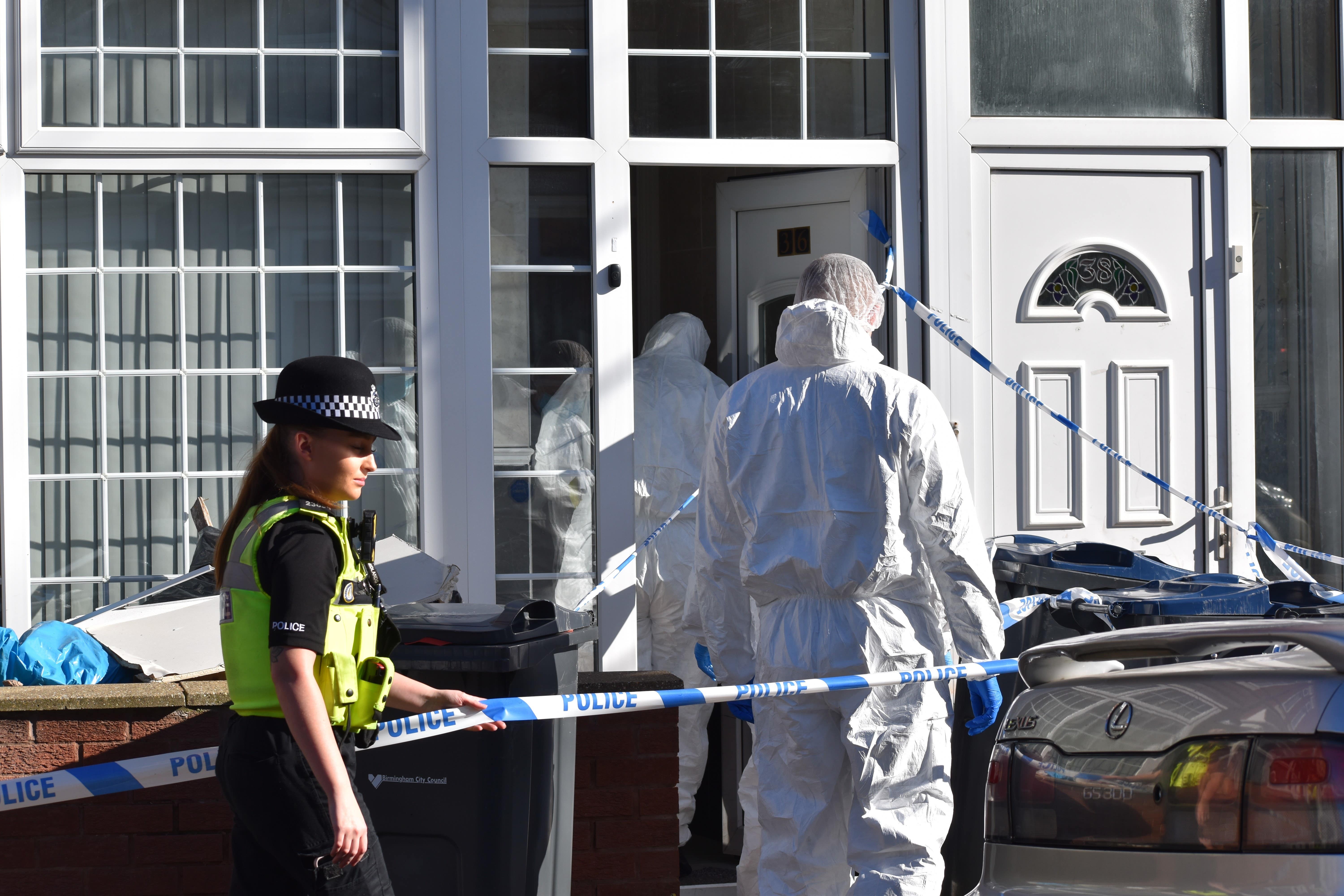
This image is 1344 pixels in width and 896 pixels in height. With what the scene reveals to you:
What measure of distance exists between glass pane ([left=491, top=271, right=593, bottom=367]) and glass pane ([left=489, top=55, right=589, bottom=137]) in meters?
0.56

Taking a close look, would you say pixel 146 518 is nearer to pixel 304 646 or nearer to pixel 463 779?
pixel 463 779

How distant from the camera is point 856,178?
18.1ft

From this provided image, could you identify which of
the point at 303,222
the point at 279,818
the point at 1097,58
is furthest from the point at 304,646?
the point at 1097,58

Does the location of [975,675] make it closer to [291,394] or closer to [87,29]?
[291,394]

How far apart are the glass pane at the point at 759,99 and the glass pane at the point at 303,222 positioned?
1.58 metres

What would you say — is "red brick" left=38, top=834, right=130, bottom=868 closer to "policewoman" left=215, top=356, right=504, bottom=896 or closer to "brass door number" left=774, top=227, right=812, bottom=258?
"policewoman" left=215, top=356, right=504, bottom=896

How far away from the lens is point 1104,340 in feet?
17.8

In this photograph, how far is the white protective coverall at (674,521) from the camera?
16.8 ft

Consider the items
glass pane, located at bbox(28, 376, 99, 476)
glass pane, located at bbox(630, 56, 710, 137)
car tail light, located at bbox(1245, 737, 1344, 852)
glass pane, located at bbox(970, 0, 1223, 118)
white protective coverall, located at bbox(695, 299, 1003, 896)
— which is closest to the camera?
car tail light, located at bbox(1245, 737, 1344, 852)

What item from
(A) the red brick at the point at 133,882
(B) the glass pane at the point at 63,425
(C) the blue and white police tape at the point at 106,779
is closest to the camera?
(C) the blue and white police tape at the point at 106,779

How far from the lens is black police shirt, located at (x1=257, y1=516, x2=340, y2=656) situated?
7.36ft

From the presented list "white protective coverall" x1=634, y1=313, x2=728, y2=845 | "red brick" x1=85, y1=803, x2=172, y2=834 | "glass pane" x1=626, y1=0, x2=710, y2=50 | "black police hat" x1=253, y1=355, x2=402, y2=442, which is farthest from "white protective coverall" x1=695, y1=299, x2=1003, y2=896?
"glass pane" x1=626, y1=0, x2=710, y2=50

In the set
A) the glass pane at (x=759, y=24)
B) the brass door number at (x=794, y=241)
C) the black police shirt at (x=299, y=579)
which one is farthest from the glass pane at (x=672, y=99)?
the black police shirt at (x=299, y=579)

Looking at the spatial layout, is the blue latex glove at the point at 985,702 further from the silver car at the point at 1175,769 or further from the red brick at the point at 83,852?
the red brick at the point at 83,852
